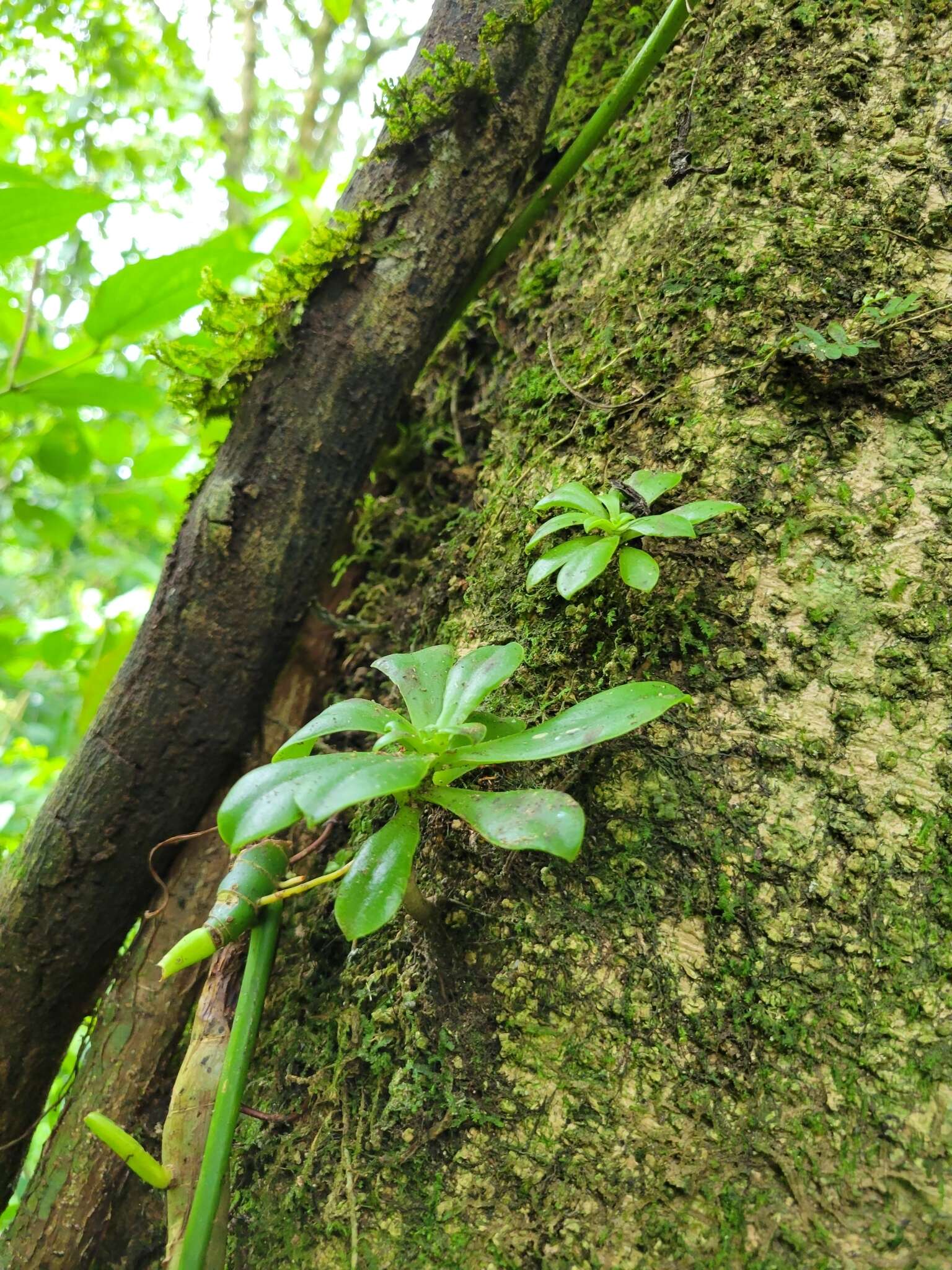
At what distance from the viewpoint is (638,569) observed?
82cm

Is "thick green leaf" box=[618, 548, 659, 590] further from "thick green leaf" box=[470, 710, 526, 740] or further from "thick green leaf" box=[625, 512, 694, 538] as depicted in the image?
"thick green leaf" box=[470, 710, 526, 740]

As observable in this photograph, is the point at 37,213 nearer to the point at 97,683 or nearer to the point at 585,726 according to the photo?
the point at 97,683

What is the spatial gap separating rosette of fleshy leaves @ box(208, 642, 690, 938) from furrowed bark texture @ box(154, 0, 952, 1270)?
130 millimetres

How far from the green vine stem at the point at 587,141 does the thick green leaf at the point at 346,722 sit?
780 mm

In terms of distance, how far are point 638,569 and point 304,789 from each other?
41cm

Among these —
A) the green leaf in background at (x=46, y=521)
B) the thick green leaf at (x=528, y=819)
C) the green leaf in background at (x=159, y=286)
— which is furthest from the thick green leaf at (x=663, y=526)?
the green leaf in background at (x=46, y=521)

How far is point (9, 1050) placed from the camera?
42.6 inches

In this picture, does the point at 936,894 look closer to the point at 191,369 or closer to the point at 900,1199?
the point at 900,1199

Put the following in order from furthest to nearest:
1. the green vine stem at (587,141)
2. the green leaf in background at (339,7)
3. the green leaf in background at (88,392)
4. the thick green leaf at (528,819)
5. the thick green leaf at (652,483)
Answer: the green leaf in background at (339,7)
the green leaf in background at (88,392)
the green vine stem at (587,141)
the thick green leaf at (652,483)
the thick green leaf at (528,819)

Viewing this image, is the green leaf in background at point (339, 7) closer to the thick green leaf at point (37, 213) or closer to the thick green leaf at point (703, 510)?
the thick green leaf at point (37, 213)

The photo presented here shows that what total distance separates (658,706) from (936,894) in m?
0.31

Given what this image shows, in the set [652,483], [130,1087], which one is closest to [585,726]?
[652,483]

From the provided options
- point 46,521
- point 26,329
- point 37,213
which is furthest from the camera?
point 46,521

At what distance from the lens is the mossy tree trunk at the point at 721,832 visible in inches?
26.1
